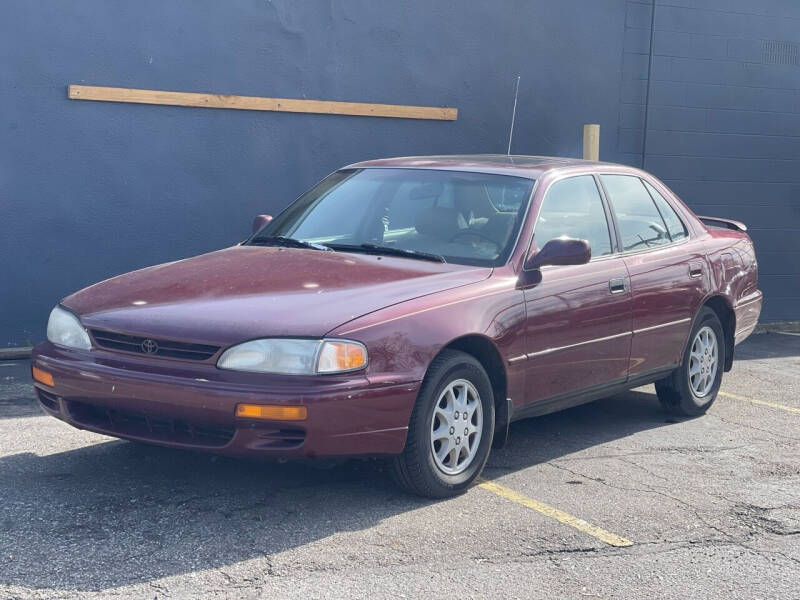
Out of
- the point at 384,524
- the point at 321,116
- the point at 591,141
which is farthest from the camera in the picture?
the point at 591,141

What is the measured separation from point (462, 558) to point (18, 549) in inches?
65.3

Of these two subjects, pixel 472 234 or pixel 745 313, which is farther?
pixel 745 313

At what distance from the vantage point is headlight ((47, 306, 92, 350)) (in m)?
5.02

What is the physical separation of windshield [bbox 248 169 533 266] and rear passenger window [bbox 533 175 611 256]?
0.15 meters

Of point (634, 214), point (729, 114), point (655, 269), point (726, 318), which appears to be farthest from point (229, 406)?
point (729, 114)

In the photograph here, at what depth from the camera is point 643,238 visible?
22.1 feet

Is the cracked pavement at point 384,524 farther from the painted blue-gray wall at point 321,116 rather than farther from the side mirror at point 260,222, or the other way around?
the painted blue-gray wall at point 321,116

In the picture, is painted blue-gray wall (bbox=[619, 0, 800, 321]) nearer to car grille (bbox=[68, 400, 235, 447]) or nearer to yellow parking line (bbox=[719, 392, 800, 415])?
yellow parking line (bbox=[719, 392, 800, 415])

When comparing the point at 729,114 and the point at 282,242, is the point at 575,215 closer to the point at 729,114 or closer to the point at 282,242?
the point at 282,242

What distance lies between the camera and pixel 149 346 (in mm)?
4781

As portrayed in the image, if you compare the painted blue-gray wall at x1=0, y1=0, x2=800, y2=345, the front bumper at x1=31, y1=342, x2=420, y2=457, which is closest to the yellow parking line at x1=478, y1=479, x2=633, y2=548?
the front bumper at x1=31, y1=342, x2=420, y2=457

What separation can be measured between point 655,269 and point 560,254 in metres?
1.22

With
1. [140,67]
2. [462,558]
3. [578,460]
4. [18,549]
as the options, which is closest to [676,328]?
[578,460]

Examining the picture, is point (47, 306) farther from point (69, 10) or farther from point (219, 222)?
point (69, 10)
